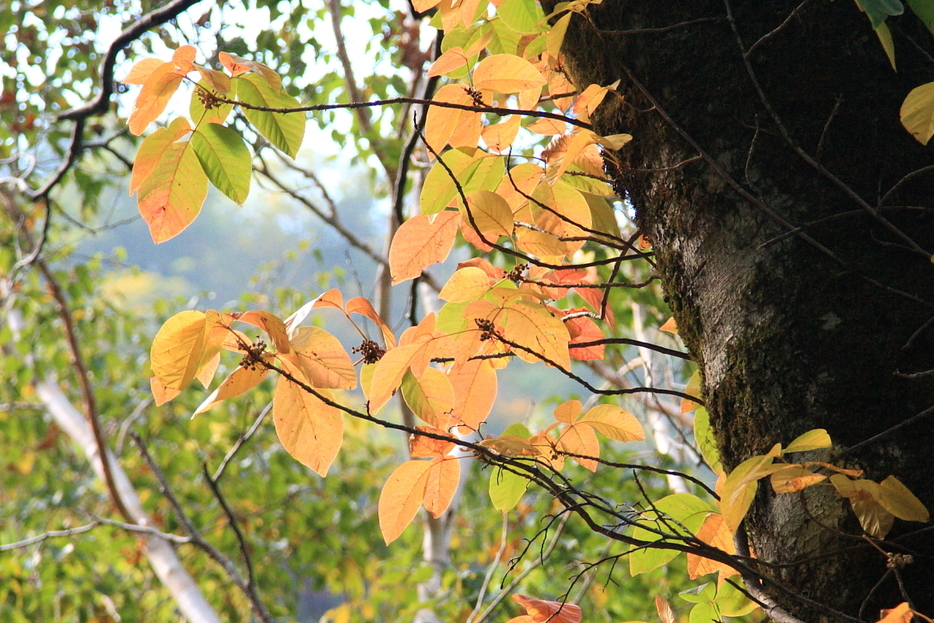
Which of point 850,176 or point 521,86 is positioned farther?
point 521,86

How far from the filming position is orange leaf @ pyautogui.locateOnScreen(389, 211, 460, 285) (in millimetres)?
624

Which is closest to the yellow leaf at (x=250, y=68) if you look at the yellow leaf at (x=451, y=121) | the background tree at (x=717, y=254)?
the background tree at (x=717, y=254)

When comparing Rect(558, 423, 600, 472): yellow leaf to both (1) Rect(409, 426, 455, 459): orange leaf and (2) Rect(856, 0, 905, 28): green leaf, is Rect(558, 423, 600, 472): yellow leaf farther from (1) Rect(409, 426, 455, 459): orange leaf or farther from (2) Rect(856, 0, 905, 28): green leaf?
(2) Rect(856, 0, 905, 28): green leaf

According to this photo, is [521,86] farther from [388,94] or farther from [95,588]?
[95,588]

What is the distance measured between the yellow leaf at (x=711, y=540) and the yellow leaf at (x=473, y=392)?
0.21 meters

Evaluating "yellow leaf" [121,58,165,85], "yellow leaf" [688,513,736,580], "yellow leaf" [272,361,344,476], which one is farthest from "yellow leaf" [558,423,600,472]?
"yellow leaf" [121,58,165,85]

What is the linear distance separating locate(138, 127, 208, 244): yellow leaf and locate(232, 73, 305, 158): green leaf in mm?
68

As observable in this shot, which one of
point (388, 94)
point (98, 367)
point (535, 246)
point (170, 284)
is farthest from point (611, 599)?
point (170, 284)

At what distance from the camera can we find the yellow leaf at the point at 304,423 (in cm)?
56

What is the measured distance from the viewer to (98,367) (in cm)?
338

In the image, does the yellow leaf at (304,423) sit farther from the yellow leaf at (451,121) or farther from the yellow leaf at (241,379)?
the yellow leaf at (451,121)

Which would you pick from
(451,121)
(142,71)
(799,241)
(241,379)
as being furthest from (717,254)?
(142,71)

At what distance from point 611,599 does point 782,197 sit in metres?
Answer: 2.42

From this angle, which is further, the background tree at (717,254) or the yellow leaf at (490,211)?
the yellow leaf at (490,211)
